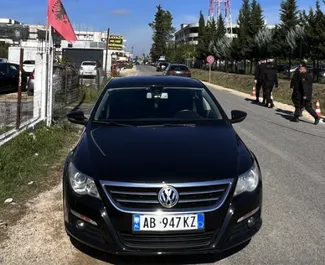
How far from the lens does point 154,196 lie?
133 inches

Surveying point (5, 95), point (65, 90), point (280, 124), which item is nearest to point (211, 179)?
point (280, 124)

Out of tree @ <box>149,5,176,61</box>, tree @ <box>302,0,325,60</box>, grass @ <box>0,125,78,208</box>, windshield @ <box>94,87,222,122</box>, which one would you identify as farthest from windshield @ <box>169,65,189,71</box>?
tree @ <box>149,5,176,61</box>

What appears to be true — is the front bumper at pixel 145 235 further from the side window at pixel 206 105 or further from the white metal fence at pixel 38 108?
the white metal fence at pixel 38 108

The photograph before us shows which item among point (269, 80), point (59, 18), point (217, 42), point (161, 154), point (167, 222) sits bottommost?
point (167, 222)

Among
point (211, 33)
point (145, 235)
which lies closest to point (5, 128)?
point (145, 235)

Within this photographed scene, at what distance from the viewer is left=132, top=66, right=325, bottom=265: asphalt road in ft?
13.1

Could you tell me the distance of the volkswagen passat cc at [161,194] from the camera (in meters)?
3.38

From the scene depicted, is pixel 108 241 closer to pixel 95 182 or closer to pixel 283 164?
pixel 95 182

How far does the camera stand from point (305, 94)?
13.6 meters

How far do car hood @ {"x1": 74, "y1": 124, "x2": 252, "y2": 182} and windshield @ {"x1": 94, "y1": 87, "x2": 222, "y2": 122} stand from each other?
16.5 inches

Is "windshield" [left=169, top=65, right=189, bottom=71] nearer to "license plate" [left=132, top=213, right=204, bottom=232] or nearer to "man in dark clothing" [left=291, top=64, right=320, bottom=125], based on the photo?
"man in dark clothing" [left=291, top=64, right=320, bottom=125]

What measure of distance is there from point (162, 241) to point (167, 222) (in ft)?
0.51

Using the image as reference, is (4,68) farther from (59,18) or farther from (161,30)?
(161,30)

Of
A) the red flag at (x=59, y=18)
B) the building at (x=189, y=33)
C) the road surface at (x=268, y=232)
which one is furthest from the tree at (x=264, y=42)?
the building at (x=189, y=33)
